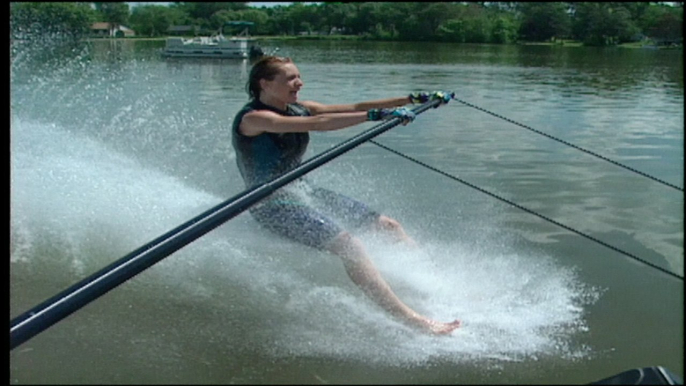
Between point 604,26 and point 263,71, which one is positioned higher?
point 604,26

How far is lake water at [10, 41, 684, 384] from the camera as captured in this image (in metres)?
4.11

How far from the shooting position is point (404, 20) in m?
108

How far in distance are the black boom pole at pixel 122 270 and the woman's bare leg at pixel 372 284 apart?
4.86ft

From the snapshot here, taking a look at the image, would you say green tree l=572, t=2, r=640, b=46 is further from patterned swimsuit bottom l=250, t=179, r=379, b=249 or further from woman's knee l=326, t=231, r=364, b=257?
woman's knee l=326, t=231, r=364, b=257

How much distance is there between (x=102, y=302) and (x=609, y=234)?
3.94 m

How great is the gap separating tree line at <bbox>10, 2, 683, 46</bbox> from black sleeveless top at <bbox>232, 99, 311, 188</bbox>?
51679mm

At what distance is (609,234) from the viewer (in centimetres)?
637

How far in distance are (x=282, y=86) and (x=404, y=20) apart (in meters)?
107

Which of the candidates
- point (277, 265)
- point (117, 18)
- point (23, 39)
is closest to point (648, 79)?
point (277, 265)

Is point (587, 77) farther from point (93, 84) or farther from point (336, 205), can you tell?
point (336, 205)

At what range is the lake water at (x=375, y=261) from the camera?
4109mm

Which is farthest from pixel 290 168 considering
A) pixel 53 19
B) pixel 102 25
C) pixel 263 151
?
pixel 102 25

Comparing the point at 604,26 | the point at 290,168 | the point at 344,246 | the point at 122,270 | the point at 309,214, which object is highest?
the point at 604,26

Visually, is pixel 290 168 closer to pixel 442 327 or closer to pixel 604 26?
pixel 442 327
